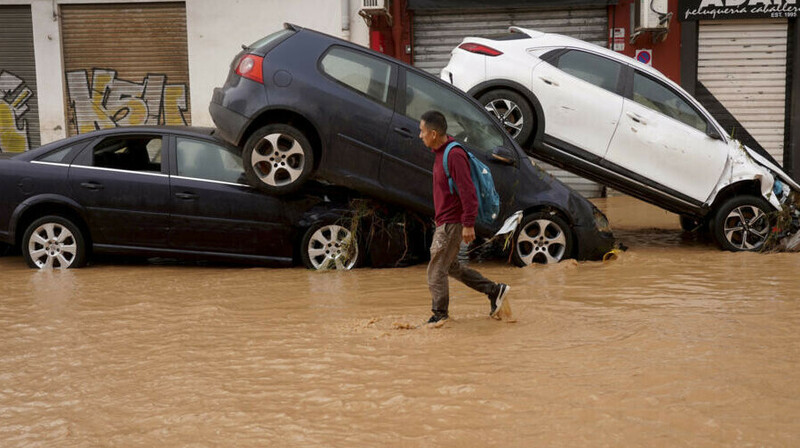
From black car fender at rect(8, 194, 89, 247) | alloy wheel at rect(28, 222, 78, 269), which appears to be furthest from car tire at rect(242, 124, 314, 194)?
alloy wheel at rect(28, 222, 78, 269)

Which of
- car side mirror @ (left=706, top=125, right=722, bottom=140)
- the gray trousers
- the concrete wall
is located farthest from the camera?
the concrete wall

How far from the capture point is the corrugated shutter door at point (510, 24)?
1471cm

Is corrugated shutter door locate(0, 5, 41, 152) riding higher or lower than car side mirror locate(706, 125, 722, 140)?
higher

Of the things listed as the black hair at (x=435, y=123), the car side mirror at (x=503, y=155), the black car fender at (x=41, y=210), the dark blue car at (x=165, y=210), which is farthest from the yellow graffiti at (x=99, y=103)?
the black hair at (x=435, y=123)

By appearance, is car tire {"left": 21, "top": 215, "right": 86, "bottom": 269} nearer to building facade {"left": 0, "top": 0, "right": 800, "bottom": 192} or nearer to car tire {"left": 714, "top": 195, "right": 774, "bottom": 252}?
car tire {"left": 714, "top": 195, "right": 774, "bottom": 252}

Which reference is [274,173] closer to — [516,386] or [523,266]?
[523,266]

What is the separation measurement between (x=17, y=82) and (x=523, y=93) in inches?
433

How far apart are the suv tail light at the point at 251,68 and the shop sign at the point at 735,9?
9.60 meters

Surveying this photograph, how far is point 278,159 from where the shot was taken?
7.52 m

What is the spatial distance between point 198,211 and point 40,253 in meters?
1.53

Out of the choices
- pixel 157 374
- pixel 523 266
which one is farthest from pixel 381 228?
pixel 157 374

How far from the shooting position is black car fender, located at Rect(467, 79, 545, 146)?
8.34m

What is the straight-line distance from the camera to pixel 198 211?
7.66 metres

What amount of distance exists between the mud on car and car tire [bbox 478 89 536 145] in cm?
48
